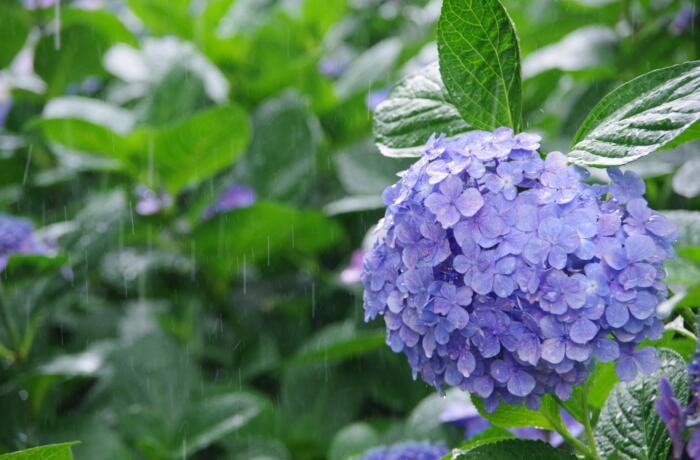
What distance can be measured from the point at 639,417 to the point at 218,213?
129cm

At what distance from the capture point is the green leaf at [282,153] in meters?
2.12

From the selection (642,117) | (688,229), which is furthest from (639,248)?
(688,229)

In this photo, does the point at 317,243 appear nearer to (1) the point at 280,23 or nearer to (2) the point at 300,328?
(2) the point at 300,328

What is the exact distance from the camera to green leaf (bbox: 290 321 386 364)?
5.59ft

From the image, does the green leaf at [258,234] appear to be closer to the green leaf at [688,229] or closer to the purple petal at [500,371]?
the green leaf at [688,229]

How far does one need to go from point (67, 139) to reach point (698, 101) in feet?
5.16

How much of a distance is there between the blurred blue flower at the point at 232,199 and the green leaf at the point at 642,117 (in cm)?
128

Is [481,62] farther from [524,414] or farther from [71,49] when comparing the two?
[71,49]

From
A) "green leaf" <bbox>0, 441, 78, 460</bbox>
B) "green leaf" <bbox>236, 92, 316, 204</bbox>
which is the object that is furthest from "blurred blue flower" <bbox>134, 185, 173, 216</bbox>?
"green leaf" <bbox>0, 441, 78, 460</bbox>

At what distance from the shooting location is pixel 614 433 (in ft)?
3.17

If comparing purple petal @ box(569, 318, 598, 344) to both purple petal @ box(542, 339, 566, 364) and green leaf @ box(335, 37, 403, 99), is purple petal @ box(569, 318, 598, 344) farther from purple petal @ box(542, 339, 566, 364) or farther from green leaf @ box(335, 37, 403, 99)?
green leaf @ box(335, 37, 403, 99)

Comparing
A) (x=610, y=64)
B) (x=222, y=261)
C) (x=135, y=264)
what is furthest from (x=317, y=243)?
(x=610, y=64)

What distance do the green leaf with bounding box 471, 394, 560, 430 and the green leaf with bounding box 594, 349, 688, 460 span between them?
0.08m

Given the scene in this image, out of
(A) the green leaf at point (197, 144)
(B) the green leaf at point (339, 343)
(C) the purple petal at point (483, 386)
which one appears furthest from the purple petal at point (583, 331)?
(A) the green leaf at point (197, 144)
